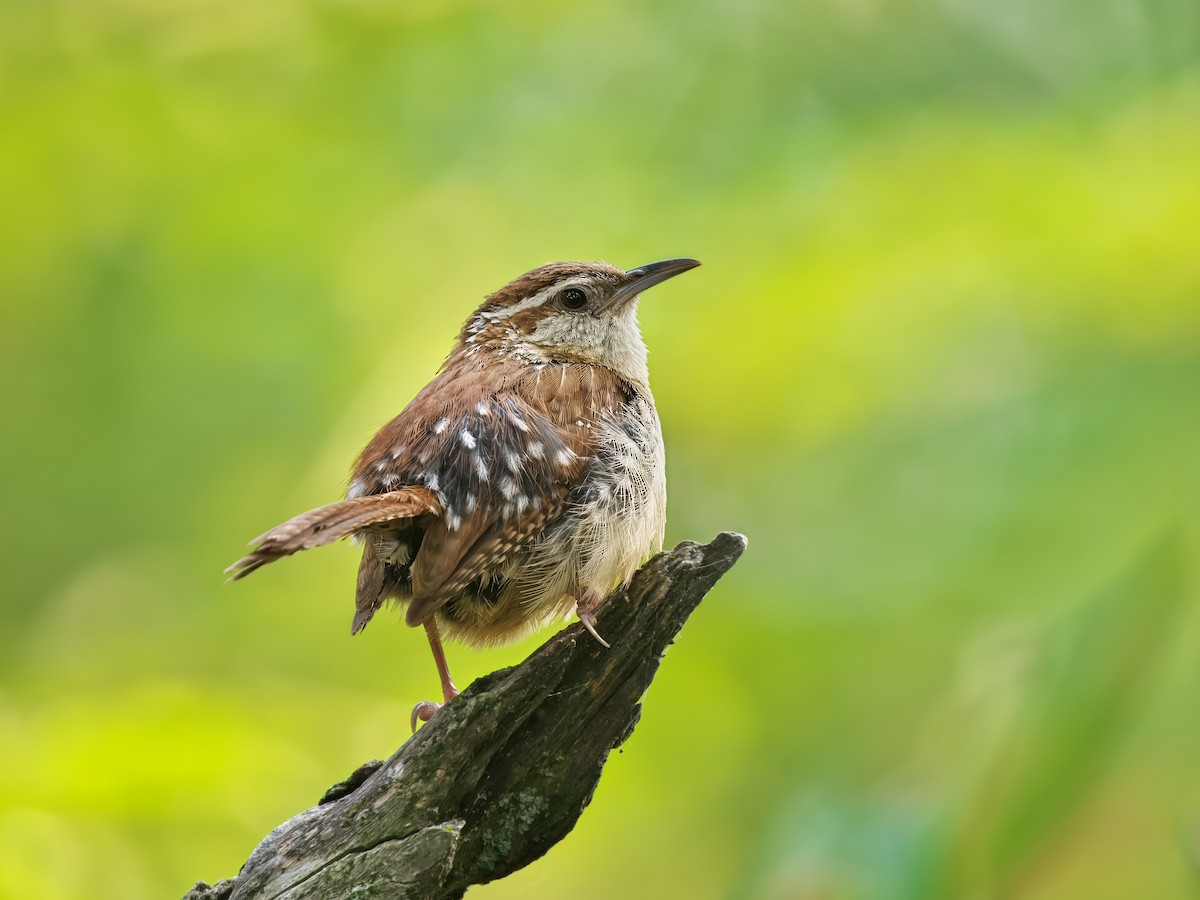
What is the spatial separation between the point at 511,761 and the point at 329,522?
894 millimetres

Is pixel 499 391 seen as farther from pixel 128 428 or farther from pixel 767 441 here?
pixel 128 428

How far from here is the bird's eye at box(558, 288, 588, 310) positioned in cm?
393

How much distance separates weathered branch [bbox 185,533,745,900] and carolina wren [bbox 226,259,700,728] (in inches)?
5.4

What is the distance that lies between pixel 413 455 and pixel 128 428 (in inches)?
139

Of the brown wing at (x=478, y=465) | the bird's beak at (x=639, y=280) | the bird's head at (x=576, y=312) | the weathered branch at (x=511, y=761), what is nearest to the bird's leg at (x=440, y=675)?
the brown wing at (x=478, y=465)

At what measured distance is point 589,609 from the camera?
3.22 metres

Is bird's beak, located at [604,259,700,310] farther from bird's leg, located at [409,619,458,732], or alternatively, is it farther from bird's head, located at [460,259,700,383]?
bird's leg, located at [409,619,458,732]

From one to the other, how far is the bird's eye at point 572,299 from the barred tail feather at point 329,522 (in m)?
1.07

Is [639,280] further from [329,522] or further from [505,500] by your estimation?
[329,522]

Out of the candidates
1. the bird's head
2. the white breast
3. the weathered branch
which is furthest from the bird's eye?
the weathered branch

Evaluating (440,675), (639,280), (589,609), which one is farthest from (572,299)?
(440,675)

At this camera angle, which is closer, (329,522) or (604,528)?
(329,522)

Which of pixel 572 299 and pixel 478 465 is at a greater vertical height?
pixel 572 299

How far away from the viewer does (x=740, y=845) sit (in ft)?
18.0
